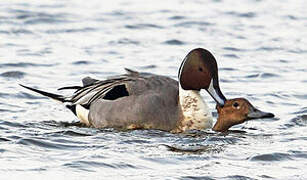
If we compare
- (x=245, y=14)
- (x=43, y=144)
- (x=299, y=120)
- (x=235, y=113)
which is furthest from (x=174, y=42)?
(x=43, y=144)

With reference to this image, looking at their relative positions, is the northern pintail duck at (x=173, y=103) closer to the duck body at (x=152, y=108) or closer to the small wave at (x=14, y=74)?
the duck body at (x=152, y=108)

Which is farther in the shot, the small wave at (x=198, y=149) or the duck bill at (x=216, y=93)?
the duck bill at (x=216, y=93)

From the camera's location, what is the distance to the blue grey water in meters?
8.88

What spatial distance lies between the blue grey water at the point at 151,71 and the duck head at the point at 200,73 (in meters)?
0.51

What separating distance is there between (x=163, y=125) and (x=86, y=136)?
86 centimetres

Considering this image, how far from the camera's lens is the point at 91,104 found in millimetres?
11141

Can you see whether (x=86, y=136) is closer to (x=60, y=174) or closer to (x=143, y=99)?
(x=143, y=99)

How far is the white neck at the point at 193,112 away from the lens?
1064 centimetres

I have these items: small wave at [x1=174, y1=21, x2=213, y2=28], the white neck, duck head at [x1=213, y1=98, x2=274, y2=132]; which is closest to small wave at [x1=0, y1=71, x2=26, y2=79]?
the white neck

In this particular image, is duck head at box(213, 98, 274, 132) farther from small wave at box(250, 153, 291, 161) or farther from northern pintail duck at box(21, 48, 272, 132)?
small wave at box(250, 153, 291, 161)

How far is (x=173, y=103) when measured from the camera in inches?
420

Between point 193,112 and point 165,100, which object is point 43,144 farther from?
point 193,112

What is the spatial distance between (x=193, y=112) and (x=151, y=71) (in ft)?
13.4

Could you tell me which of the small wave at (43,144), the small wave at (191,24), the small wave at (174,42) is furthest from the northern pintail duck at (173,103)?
the small wave at (191,24)
